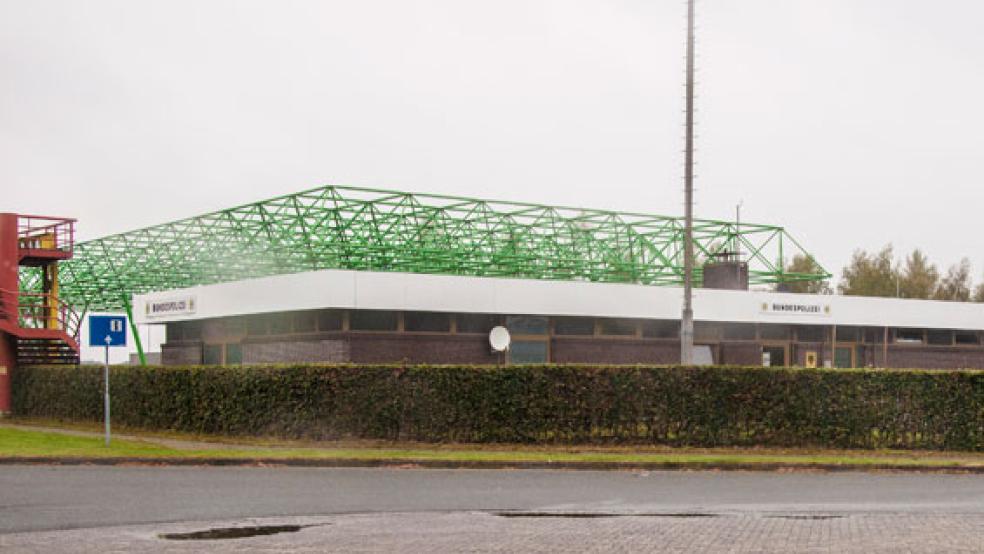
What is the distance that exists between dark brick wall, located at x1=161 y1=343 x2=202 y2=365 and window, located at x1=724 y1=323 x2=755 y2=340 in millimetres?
18659

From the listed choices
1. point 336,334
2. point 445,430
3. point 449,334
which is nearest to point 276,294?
point 336,334

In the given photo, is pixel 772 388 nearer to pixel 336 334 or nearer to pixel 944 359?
pixel 336 334

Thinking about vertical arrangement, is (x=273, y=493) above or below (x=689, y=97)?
below

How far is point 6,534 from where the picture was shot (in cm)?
1134

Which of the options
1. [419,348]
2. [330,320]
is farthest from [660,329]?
[330,320]

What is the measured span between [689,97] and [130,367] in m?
15.6

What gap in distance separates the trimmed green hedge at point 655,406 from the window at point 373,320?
982 cm

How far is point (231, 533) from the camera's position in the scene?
38.0ft

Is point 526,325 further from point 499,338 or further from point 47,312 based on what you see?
point 47,312

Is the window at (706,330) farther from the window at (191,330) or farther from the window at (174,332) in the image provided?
the window at (174,332)

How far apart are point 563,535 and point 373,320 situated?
A: 22.5 m

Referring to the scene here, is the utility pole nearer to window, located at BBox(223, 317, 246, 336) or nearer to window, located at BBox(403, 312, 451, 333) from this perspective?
window, located at BBox(403, 312, 451, 333)

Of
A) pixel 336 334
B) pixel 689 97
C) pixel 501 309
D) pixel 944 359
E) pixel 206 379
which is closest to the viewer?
pixel 206 379

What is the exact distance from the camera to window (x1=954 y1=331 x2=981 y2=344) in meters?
48.1
